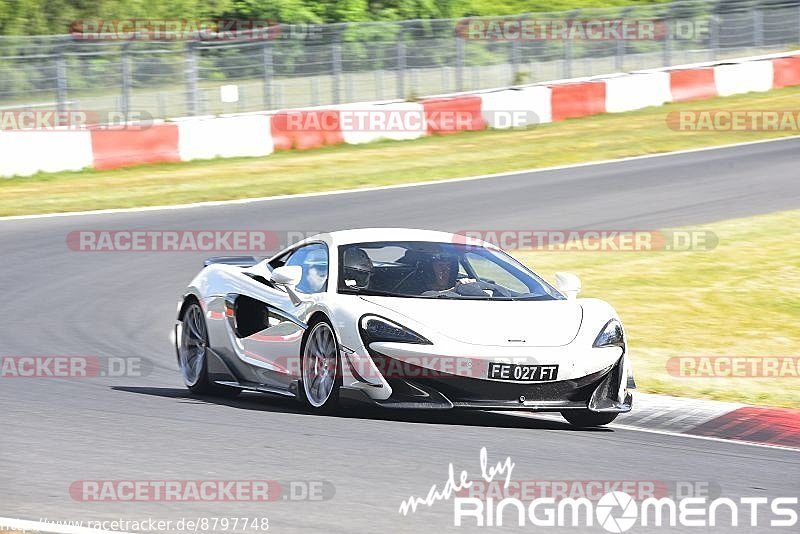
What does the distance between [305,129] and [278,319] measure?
1628cm

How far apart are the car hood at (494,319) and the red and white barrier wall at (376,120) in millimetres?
14407

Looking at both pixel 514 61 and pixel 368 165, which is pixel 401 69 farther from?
pixel 368 165

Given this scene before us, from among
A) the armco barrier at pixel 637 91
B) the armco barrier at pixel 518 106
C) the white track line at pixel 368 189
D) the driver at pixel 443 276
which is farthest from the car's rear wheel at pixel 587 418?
the armco barrier at pixel 637 91

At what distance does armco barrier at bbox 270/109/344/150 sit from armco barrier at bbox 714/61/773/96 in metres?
9.45

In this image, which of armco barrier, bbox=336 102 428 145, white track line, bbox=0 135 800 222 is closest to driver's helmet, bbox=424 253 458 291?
white track line, bbox=0 135 800 222

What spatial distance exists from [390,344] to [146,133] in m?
15.7

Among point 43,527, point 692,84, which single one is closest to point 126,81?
point 692,84

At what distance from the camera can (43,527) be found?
5.99 m

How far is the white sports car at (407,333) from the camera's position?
853cm

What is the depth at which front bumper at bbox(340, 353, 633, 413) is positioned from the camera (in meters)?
8.49

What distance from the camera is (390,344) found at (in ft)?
28.1

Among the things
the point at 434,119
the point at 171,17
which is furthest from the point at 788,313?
the point at 171,17

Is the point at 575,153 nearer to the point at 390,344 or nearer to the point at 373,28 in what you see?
the point at 373,28

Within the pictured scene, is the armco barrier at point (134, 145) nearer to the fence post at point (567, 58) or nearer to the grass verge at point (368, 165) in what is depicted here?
the grass verge at point (368, 165)
